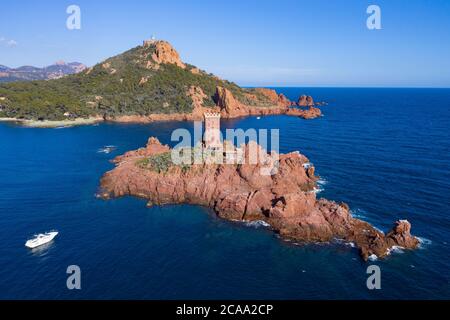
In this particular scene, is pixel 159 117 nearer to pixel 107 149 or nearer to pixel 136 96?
pixel 136 96

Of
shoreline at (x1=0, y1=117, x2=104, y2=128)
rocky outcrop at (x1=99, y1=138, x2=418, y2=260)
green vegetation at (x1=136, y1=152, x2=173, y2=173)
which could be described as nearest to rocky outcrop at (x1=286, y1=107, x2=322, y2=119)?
rocky outcrop at (x1=99, y1=138, x2=418, y2=260)

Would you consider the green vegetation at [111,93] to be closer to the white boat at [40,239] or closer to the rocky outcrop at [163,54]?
the rocky outcrop at [163,54]

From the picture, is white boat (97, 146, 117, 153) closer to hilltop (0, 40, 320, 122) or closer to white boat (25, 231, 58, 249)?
white boat (25, 231, 58, 249)

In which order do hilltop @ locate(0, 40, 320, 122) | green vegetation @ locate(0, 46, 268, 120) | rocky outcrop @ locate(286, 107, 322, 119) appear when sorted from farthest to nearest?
rocky outcrop @ locate(286, 107, 322, 119), hilltop @ locate(0, 40, 320, 122), green vegetation @ locate(0, 46, 268, 120)

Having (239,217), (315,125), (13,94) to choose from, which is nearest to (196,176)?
(239,217)

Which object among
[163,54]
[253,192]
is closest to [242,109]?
[163,54]
